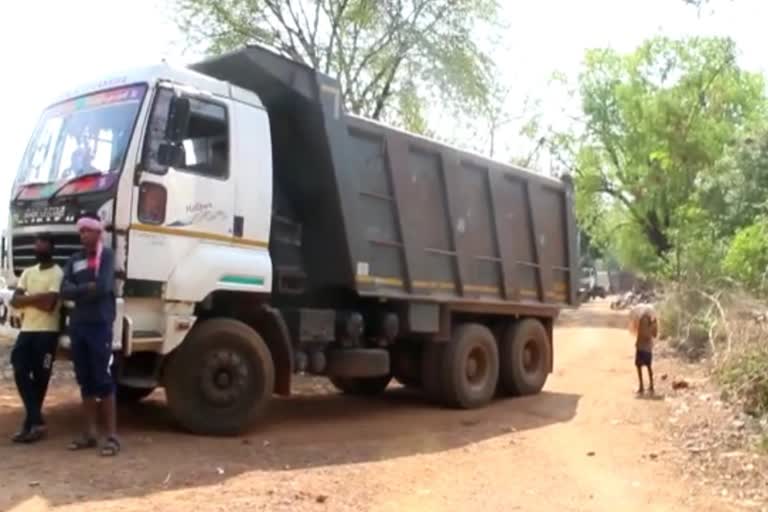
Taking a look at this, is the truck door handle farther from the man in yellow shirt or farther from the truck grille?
the man in yellow shirt

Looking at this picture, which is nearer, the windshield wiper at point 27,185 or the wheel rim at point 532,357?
the windshield wiper at point 27,185

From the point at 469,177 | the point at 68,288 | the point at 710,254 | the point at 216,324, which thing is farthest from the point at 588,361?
the point at 68,288

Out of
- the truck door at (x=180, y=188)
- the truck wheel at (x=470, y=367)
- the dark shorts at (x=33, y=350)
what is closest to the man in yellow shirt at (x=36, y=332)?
the dark shorts at (x=33, y=350)

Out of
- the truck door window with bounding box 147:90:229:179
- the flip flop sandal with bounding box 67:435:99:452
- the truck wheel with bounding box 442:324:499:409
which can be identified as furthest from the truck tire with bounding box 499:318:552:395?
the flip flop sandal with bounding box 67:435:99:452

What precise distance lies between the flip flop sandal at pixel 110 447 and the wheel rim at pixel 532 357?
6.36 metres

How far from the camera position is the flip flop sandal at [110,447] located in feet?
21.0

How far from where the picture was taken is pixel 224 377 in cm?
734

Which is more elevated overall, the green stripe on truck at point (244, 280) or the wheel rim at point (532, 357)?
the green stripe on truck at point (244, 280)

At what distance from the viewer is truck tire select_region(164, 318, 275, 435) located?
7168mm

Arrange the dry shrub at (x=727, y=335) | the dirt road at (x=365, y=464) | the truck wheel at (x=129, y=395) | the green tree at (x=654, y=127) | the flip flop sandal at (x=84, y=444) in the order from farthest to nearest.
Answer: the green tree at (x=654, y=127)
the truck wheel at (x=129, y=395)
the dry shrub at (x=727, y=335)
the flip flop sandal at (x=84, y=444)
the dirt road at (x=365, y=464)

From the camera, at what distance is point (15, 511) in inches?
204

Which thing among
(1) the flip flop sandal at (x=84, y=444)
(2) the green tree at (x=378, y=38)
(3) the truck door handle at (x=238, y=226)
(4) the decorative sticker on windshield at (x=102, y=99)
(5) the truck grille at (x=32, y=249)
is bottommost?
(1) the flip flop sandal at (x=84, y=444)

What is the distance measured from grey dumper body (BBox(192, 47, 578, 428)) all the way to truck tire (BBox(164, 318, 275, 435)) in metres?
0.55

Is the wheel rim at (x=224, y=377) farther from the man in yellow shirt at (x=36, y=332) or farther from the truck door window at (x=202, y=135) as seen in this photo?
the truck door window at (x=202, y=135)
